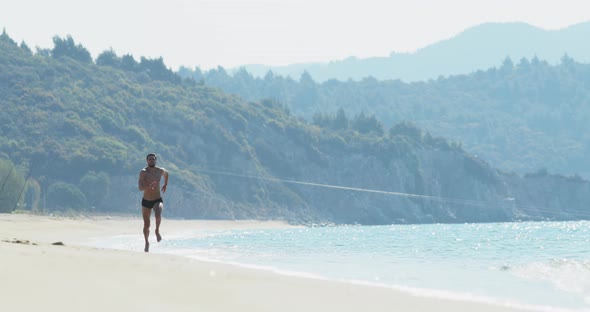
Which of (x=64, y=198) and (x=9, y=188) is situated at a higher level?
(x=9, y=188)

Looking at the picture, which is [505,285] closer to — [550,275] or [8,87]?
[550,275]

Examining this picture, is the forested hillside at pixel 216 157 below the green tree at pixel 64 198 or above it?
above

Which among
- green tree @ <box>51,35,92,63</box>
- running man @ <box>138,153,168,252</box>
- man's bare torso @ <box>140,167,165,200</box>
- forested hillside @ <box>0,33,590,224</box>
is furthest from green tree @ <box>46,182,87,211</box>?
man's bare torso @ <box>140,167,165,200</box>

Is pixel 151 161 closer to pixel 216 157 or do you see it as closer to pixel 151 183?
pixel 151 183

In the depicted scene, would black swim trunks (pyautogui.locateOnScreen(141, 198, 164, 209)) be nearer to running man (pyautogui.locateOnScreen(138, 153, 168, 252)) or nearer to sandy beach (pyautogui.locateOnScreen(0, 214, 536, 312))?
running man (pyautogui.locateOnScreen(138, 153, 168, 252))

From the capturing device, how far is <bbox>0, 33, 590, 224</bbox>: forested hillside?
316ft

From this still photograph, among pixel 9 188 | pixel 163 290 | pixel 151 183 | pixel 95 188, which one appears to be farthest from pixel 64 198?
pixel 163 290

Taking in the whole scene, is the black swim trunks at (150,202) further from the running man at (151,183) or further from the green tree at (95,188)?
the green tree at (95,188)

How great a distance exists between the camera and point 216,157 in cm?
11700

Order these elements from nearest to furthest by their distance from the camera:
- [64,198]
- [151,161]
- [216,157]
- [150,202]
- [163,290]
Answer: [163,290]
[151,161]
[150,202]
[64,198]
[216,157]

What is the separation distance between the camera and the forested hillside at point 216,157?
316 ft

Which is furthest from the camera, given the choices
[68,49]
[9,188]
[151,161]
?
[68,49]

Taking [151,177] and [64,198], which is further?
[64,198]

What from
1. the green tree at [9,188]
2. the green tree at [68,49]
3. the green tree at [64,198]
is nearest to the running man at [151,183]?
the green tree at [9,188]
